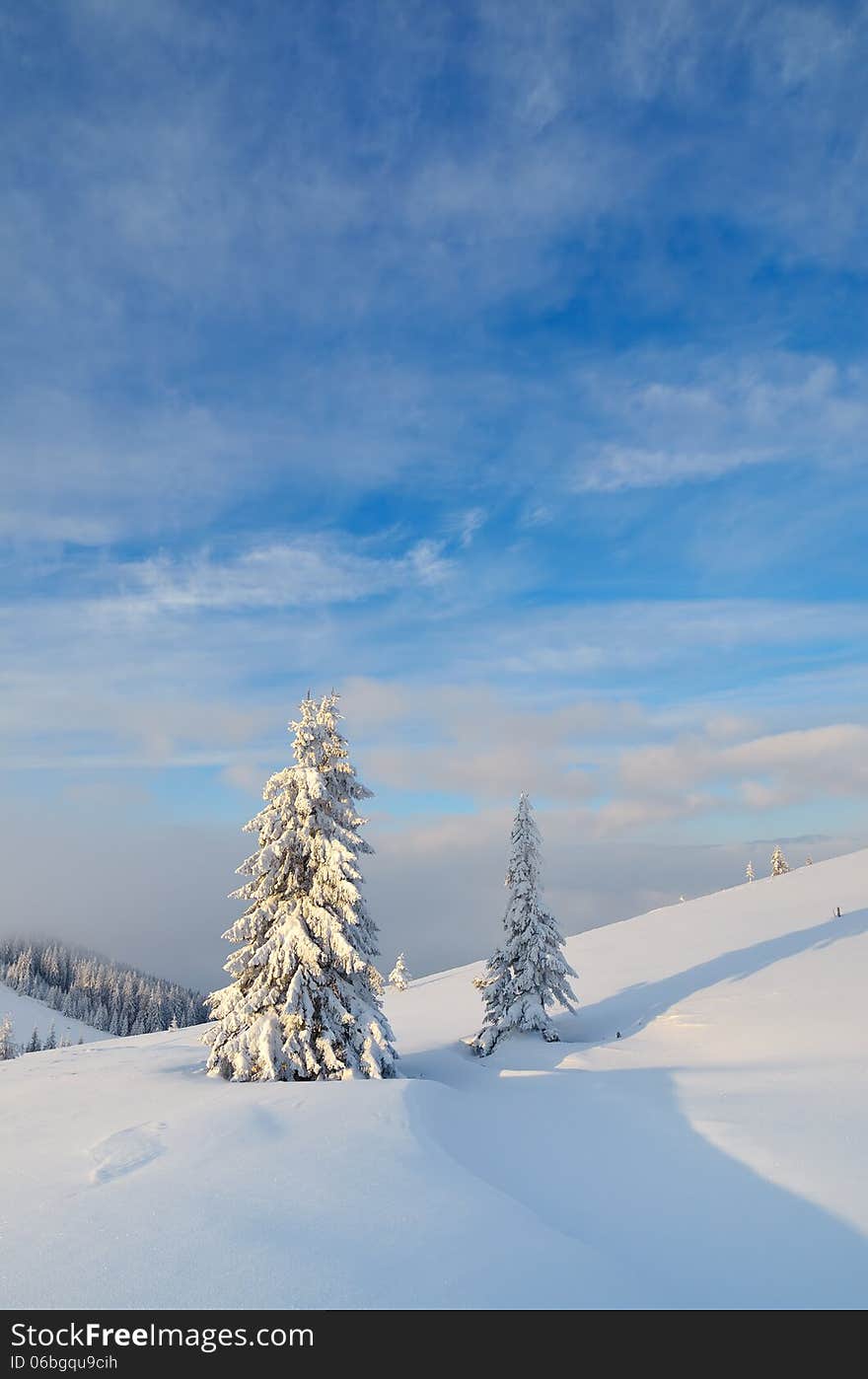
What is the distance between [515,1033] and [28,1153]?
23433 mm

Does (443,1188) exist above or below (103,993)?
above

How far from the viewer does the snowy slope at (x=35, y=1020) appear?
145750 millimetres

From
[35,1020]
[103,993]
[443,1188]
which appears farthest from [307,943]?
[103,993]

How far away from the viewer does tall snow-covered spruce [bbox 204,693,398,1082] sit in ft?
58.5

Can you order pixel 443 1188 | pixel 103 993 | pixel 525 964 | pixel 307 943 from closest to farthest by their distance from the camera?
pixel 443 1188 < pixel 307 943 < pixel 525 964 < pixel 103 993

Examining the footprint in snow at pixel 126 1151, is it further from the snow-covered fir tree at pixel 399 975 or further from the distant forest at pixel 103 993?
the distant forest at pixel 103 993

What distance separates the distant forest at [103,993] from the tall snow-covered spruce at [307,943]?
15215 cm

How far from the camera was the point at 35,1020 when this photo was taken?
157125 mm

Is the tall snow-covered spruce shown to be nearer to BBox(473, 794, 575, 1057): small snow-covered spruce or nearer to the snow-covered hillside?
the snow-covered hillside

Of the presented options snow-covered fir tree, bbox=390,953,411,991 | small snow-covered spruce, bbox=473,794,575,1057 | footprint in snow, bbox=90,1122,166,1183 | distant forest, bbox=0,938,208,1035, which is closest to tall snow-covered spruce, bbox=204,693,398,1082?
footprint in snow, bbox=90,1122,166,1183

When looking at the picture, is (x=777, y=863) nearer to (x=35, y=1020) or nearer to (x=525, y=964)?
(x=525, y=964)

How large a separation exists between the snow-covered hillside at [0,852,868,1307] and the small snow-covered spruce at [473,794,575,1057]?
11586 mm

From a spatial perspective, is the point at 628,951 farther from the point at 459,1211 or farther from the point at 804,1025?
the point at 459,1211

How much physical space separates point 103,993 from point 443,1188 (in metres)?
201
